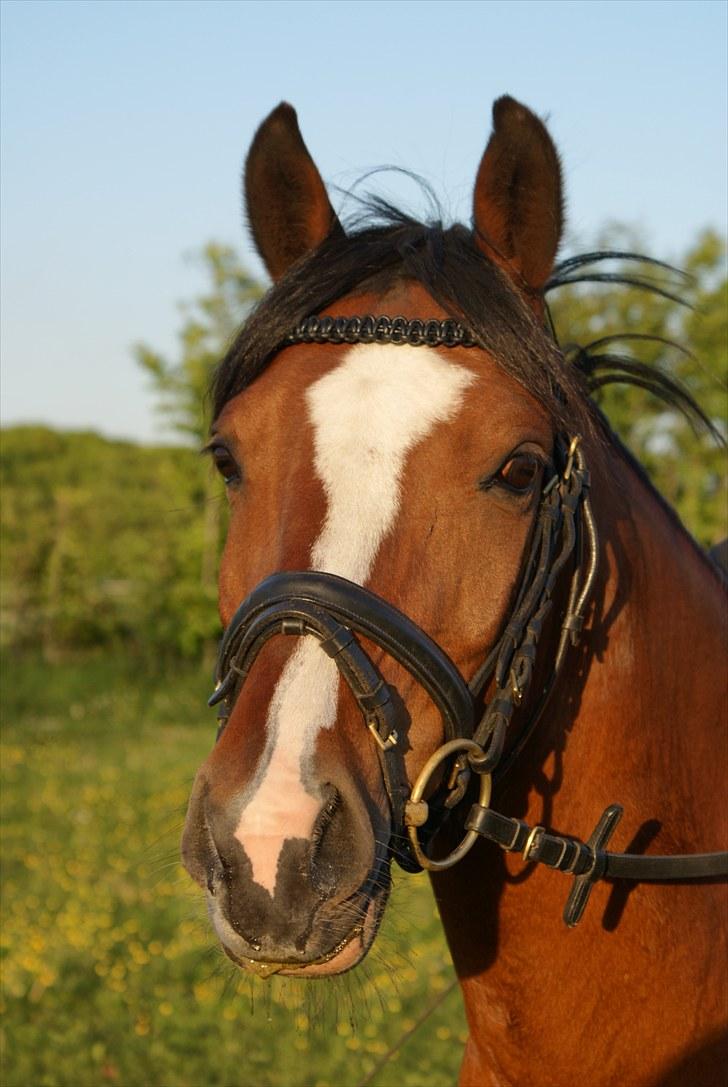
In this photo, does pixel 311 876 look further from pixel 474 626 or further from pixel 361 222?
pixel 361 222

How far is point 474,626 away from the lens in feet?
7.34

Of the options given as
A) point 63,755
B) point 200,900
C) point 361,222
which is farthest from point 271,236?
point 63,755

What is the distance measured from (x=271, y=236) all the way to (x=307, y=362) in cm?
54

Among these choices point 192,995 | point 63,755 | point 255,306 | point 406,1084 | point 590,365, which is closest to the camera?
point 255,306

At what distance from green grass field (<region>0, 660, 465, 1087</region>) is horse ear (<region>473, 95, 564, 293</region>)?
138 centimetres

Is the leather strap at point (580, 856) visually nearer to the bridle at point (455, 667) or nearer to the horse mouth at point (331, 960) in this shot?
the bridle at point (455, 667)

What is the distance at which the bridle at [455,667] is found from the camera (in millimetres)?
2039

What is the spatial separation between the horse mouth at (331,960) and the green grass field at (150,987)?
0.58 feet

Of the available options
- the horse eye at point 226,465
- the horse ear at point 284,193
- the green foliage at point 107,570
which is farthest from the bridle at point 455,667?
the green foliage at point 107,570

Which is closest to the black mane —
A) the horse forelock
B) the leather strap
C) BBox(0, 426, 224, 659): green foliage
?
the horse forelock

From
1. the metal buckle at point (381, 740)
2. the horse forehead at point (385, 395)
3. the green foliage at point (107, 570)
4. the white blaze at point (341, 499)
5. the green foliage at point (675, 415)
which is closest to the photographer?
the white blaze at point (341, 499)

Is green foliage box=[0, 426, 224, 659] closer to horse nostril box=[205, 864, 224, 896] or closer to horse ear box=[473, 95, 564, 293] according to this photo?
horse ear box=[473, 95, 564, 293]

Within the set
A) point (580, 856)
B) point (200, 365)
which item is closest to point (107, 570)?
point (200, 365)

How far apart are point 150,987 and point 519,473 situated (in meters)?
Result: 5.15
